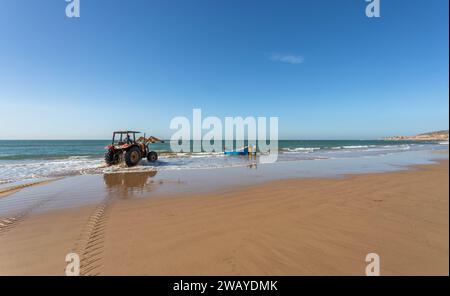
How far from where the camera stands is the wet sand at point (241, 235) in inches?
110

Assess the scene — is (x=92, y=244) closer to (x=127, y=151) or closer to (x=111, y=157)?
(x=127, y=151)

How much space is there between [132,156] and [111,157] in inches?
73.2

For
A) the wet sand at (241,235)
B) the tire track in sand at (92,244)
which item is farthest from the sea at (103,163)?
the tire track in sand at (92,244)

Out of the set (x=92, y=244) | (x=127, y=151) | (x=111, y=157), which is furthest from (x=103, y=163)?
(x=92, y=244)

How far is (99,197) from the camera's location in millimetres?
6629

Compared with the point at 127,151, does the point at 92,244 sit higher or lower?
lower

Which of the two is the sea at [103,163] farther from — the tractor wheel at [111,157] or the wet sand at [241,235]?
the wet sand at [241,235]

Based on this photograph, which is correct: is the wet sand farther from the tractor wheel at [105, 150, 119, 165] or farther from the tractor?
the tractor wheel at [105, 150, 119, 165]

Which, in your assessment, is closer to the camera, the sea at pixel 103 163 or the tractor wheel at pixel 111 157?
the sea at pixel 103 163

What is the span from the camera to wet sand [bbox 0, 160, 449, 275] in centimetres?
279

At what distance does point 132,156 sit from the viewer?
14078 mm

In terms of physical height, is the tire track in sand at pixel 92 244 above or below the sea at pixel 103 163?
below

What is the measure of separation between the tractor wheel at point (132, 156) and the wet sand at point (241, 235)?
27.6 feet

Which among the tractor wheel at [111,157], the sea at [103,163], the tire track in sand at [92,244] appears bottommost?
the tire track in sand at [92,244]
